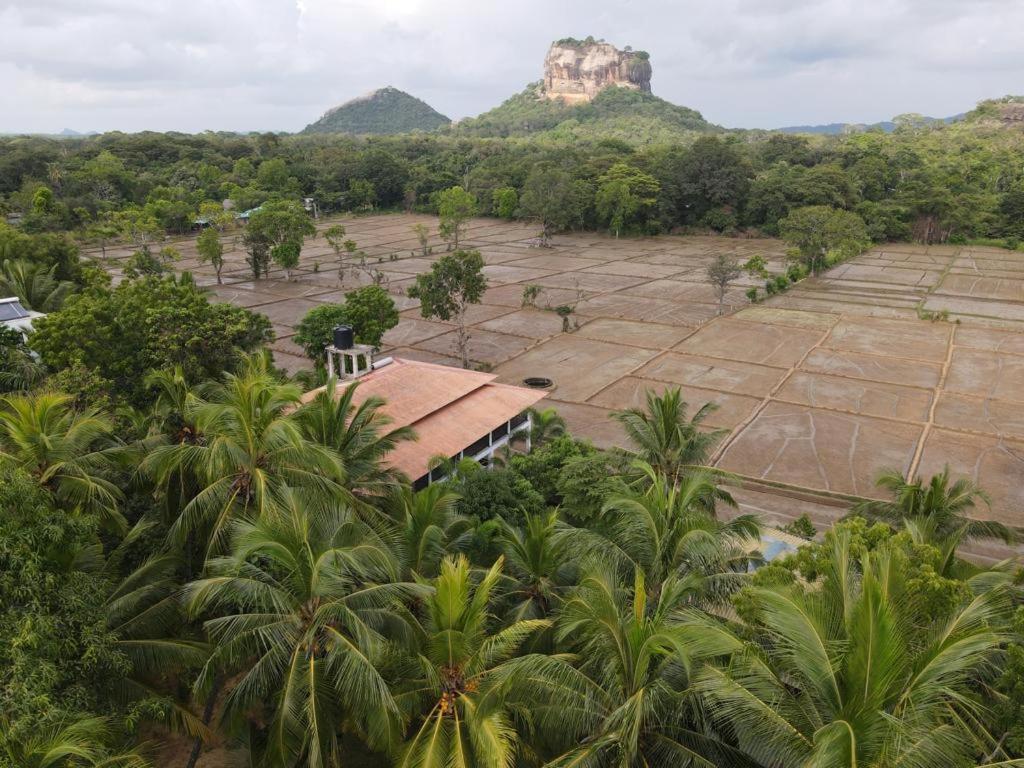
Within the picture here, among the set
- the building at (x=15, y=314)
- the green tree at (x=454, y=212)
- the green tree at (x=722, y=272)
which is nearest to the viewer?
the building at (x=15, y=314)

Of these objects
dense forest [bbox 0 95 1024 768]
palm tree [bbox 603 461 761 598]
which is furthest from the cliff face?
palm tree [bbox 603 461 761 598]

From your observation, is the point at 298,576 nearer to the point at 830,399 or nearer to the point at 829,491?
the point at 829,491

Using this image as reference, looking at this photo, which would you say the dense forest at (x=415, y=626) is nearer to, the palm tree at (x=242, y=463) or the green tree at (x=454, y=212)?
the palm tree at (x=242, y=463)

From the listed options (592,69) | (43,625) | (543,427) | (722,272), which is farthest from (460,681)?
(592,69)

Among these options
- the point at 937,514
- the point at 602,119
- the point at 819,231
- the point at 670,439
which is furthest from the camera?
the point at 602,119

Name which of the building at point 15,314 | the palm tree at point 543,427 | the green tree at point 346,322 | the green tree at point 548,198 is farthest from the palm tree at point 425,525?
the green tree at point 548,198

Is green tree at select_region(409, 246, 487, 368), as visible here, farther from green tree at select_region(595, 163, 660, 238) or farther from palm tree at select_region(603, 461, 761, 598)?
green tree at select_region(595, 163, 660, 238)

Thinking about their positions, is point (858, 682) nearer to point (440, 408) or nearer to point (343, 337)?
point (440, 408)
